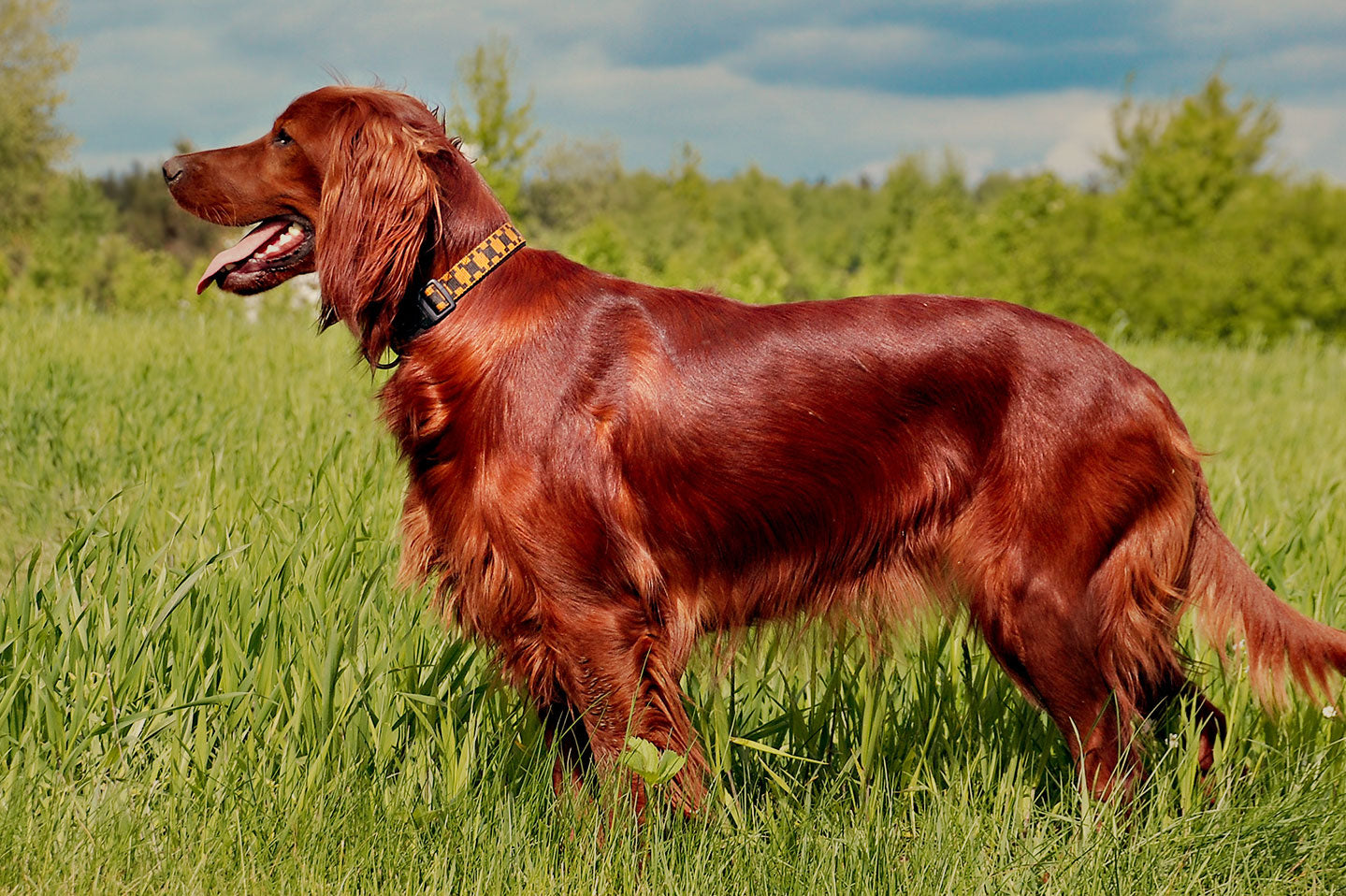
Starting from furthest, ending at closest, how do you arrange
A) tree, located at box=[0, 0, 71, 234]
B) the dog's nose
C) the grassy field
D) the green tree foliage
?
the green tree foliage → tree, located at box=[0, 0, 71, 234] → the dog's nose → the grassy field

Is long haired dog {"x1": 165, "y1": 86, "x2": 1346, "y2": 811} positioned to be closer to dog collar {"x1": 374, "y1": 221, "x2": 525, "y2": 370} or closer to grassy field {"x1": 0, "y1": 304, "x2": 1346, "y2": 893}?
dog collar {"x1": 374, "y1": 221, "x2": 525, "y2": 370}

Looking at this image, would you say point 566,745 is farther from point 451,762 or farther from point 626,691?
point 626,691

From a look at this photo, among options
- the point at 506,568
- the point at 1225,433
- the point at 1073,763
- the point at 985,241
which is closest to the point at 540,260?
the point at 506,568

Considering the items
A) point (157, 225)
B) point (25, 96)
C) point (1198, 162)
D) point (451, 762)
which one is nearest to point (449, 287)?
point (451, 762)

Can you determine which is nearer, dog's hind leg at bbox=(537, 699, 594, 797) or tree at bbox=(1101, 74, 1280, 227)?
dog's hind leg at bbox=(537, 699, 594, 797)

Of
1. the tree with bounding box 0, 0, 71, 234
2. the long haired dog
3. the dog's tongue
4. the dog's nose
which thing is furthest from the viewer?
the tree with bounding box 0, 0, 71, 234

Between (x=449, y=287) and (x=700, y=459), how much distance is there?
0.66 m

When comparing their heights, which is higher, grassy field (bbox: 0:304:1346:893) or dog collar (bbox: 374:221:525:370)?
dog collar (bbox: 374:221:525:370)

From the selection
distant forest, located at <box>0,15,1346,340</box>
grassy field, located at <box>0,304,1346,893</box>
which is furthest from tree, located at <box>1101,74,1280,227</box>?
grassy field, located at <box>0,304,1346,893</box>

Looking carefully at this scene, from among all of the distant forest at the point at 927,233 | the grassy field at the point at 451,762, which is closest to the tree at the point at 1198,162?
the distant forest at the point at 927,233

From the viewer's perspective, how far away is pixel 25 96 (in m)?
27.8

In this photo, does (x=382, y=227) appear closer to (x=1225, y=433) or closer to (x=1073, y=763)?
(x=1073, y=763)

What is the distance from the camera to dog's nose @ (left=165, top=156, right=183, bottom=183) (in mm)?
2547

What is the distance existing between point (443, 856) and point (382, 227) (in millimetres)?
1286
